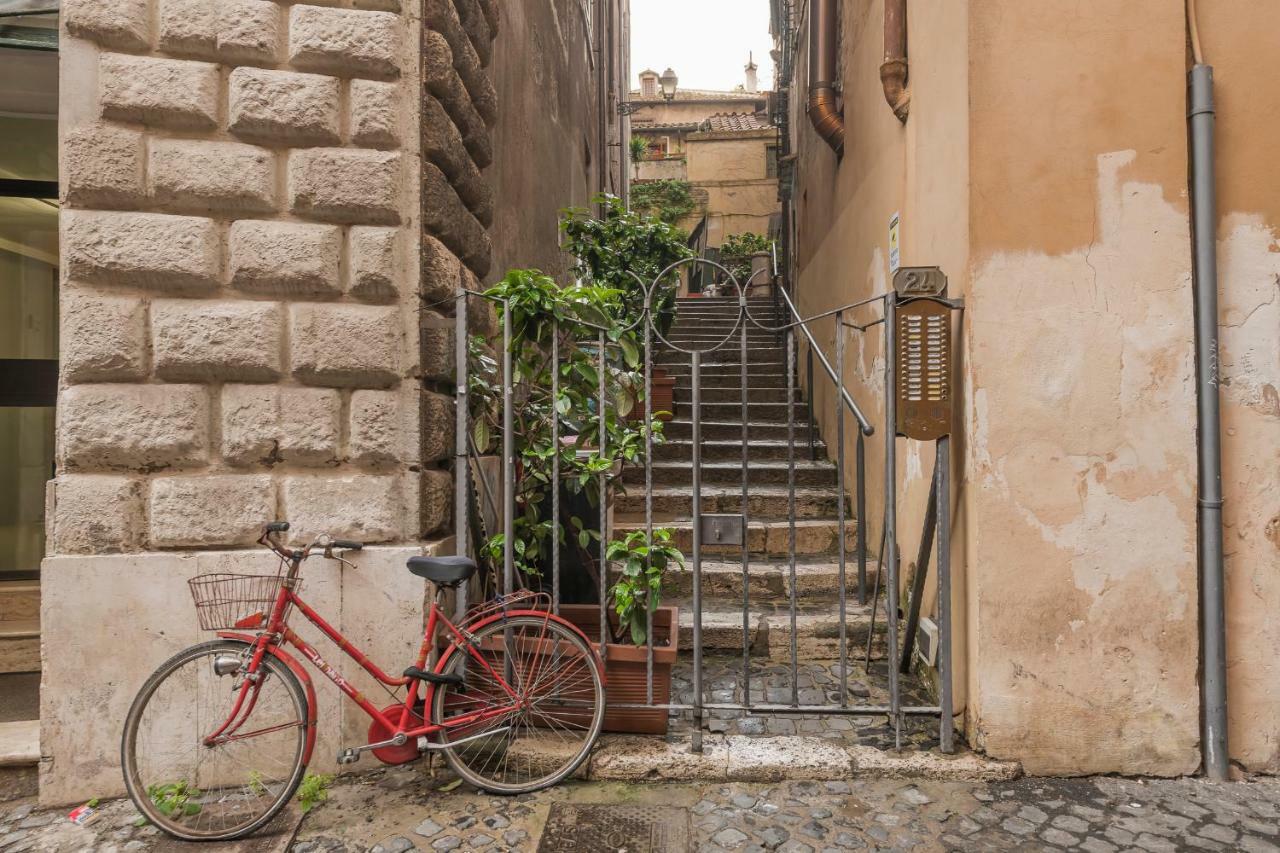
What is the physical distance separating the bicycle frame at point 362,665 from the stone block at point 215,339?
2.89 feet

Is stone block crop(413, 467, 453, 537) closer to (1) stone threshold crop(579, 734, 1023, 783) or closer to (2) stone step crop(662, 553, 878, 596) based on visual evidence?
(1) stone threshold crop(579, 734, 1023, 783)

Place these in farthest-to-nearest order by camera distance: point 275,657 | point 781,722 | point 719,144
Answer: point 719,144
point 781,722
point 275,657

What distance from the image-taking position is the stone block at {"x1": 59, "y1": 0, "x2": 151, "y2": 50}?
3.03 metres

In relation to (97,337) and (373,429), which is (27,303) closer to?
(97,337)

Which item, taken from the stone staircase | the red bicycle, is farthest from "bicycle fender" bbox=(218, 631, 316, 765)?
the stone staircase

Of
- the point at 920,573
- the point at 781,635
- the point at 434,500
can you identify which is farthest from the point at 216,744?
the point at 920,573

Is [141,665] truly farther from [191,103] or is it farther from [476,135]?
[476,135]

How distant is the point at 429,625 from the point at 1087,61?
11.8 ft

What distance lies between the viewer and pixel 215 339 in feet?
10.2

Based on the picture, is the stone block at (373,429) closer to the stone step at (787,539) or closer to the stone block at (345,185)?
A: the stone block at (345,185)

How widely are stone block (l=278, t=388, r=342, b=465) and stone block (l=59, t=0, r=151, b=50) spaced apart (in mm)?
1564

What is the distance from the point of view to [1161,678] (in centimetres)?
314

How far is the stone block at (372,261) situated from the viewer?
320cm

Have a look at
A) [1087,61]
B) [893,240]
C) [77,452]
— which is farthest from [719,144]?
[77,452]
